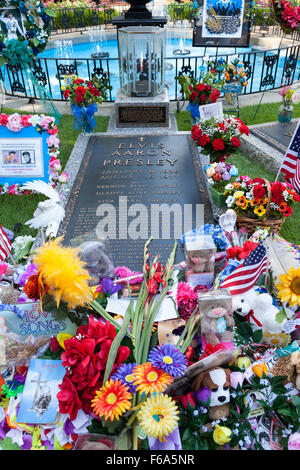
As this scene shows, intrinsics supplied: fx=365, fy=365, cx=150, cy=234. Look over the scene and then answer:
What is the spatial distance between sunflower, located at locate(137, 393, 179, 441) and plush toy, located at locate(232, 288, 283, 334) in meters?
0.98

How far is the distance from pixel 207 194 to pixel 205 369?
2.96m

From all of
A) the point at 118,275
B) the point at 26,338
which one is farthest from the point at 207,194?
the point at 26,338

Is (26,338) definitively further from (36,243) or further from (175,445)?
(36,243)

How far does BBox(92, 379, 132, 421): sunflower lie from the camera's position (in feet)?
5.38

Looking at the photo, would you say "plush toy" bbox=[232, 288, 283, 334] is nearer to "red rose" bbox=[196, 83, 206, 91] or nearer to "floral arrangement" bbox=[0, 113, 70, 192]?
"floral arrangement" bbox=[0, 113, 70, 192]

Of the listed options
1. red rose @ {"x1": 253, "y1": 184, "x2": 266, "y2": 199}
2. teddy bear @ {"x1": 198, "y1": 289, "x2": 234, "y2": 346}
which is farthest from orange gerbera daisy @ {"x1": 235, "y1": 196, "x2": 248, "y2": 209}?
teddy bear @ {"x1": 198, "y1": 289, "x2": 234, "y2": 346}

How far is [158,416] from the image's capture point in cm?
164

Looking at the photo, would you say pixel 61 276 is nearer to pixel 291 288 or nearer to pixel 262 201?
pixel 291 288

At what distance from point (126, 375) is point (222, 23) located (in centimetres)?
715

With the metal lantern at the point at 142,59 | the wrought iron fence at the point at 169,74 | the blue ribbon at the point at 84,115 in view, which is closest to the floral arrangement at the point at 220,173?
the blue ribbon at the point at 84,115

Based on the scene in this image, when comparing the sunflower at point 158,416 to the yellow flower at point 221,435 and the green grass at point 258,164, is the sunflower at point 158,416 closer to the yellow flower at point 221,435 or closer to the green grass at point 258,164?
the yellow flower at point 221,435

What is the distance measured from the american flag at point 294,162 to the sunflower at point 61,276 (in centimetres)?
334

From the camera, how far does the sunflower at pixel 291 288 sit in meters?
2.23
